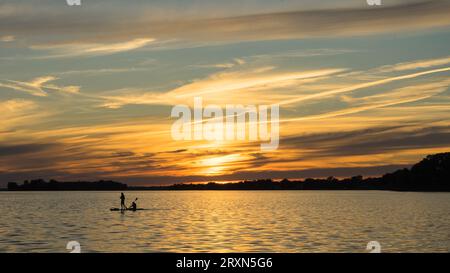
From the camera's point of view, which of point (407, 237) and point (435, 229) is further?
point (435, 229)

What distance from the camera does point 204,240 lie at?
59375 millimetres

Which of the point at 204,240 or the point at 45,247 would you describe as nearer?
the point at 45,247

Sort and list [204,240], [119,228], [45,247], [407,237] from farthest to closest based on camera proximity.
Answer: [119,228], [407,237], [204,240], [45,247]
